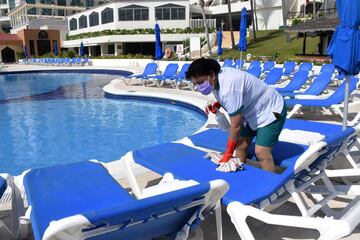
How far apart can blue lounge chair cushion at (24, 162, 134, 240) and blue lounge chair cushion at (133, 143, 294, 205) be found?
50 centimetres

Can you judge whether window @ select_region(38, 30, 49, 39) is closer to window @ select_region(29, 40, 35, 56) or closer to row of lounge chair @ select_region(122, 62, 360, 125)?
window @ select_region(29, 40, 35, 56)

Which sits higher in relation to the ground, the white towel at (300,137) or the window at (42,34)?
the window at (42,34)

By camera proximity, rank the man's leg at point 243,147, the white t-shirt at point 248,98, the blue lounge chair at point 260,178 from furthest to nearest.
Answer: the man's leg at point 243,147 < the white t-shirt at point 248,98 < the blue lounge chair at point 260,178

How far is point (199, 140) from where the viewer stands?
4.10m

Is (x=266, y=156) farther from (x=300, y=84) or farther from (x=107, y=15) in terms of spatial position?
(x=107, y=15)

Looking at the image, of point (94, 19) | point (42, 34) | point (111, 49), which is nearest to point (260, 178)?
point (111, 49)

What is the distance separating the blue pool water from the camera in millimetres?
6562

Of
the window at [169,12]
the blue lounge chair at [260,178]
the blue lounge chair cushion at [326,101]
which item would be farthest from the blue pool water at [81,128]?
the window at [169,12]

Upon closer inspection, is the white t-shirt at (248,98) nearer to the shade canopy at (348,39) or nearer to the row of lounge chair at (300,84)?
the shade canopy at (348,39)

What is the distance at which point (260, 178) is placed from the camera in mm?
2752

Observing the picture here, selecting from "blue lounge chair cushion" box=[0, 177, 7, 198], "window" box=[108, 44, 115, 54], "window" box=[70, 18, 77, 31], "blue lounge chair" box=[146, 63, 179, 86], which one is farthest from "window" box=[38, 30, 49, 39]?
"blue lounge chair cushion" box=[0, 177, 7, 198]

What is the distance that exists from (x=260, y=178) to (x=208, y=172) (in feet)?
1.43

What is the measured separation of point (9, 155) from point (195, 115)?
14.8 feet

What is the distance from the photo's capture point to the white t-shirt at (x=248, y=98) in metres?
2.77
